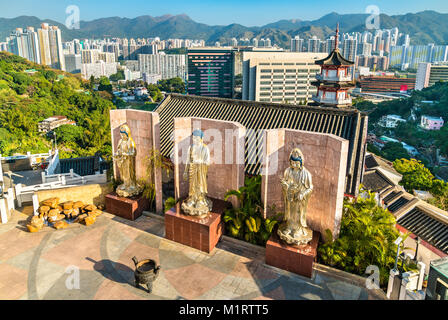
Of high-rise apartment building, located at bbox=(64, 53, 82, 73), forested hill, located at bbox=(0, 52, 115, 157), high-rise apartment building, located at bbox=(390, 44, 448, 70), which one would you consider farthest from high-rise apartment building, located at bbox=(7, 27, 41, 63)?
high-rise apartment building, located at bbox=(390, 44, 448, 70)

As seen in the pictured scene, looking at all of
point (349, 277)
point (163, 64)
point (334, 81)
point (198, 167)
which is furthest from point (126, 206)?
point (163, 64)

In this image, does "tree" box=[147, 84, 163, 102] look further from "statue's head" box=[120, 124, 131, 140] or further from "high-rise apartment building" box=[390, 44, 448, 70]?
"high-rise apartment building" box=[390, 44, 448, 70]

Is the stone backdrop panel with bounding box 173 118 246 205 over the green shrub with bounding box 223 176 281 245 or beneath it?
over

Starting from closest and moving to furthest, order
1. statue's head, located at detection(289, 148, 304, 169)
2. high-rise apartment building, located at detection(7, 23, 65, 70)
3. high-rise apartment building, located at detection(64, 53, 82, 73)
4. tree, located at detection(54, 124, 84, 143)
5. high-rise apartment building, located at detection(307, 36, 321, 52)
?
statue's head, located at detection(289, 148, 304, 169), tree, located at detection(54, 124, 84, 143), high-rise apartment building, located at detection(7, 23, 65, 70), high-rise apartment building, located at detection(64, 53, 82, 73), high-rise apartment building, located at detection(307, 36, 321, 52)

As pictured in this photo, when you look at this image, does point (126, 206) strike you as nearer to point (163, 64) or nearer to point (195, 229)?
point (195, 229)

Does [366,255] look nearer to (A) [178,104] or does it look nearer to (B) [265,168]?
(B) [265,168]

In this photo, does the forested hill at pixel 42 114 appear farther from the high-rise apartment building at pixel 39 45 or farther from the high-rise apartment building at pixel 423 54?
the high-rise apartment building at pixel 423 54
